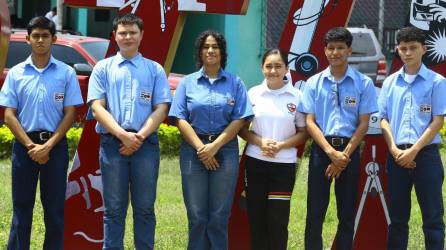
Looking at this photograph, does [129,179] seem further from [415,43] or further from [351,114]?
[415,43]

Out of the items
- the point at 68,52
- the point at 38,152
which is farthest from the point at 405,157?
the point at 68,52

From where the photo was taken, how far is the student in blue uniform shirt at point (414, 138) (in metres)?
6.04

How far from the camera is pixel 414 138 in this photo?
19.8ft

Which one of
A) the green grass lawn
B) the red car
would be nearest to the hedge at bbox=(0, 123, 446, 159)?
the green grass lawn

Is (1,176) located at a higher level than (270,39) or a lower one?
lower

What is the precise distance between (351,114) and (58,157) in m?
1.97

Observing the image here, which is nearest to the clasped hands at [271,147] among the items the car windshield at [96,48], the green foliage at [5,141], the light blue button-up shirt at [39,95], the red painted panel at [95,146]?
the red painted panel at [95,146]

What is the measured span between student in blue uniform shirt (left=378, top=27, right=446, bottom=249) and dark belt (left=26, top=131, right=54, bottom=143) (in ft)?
7.36

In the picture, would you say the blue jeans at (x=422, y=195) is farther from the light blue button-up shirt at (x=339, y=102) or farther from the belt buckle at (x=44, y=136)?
the belt buckle at (x=44, y=136)

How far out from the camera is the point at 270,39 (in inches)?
661

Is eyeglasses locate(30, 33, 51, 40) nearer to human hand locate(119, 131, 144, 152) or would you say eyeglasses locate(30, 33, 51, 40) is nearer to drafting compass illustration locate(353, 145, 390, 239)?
human hand locate(119, 131, 144, 152)

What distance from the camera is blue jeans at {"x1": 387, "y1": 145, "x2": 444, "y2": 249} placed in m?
6.05

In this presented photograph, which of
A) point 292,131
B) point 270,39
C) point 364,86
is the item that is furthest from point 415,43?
point 270,39

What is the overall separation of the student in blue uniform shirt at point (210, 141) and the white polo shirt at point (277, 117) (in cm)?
13
